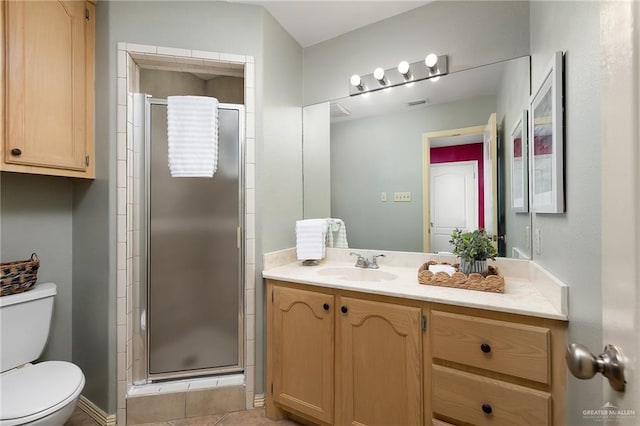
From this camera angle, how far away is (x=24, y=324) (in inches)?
58.9

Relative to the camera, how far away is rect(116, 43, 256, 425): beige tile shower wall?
163 centimetres

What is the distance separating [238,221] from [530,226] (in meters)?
1.66

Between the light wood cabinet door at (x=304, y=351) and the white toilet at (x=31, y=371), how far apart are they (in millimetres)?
971

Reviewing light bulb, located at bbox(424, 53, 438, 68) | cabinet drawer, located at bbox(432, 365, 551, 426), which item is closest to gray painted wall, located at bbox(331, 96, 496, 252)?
light bulb, located at bbox(424, 53, 438, 68)

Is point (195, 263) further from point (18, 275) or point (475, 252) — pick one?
point (475, 252)

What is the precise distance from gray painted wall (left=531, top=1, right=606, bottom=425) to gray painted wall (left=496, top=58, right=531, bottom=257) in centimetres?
37

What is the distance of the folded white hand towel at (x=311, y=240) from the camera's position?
194 cm

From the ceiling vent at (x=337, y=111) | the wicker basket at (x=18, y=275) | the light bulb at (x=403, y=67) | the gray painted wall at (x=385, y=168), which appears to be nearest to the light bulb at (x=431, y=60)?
the light bulb at (x=403, y=67)

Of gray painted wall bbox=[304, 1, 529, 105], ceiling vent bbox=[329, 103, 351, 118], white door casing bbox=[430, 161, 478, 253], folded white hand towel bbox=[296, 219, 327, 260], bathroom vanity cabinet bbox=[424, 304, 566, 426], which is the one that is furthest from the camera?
ceiling vent bbox=[329, 103, 351, 118]

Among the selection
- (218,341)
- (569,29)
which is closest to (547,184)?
(569,29)

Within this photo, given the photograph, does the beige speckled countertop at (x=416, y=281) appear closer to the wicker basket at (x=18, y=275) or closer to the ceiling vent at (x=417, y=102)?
the ceiling vent at (x=417, y=102)

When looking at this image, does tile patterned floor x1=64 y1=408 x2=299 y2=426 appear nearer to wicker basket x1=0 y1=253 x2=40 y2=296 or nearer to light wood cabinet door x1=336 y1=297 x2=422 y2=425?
light wood cabinet door x1=336 y1=297 x2=422 y2=425

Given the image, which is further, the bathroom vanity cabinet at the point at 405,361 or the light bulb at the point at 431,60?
the light bulb at the point at 431,60

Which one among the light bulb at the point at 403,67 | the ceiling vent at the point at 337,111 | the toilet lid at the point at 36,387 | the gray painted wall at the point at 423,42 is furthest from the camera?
the ceiling vent at the point at 337,111
